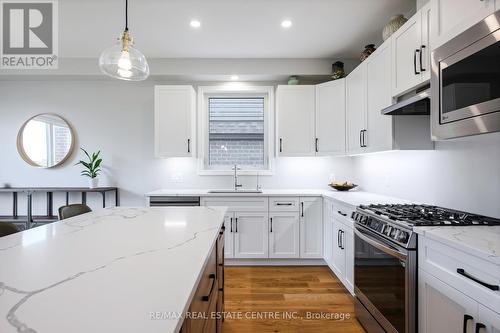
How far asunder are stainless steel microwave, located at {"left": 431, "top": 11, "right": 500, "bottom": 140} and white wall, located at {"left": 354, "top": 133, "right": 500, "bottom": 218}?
0.16 metres

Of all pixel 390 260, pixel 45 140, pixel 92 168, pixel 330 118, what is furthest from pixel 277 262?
pixel 45 140

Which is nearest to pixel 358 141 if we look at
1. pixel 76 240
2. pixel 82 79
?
pixel 76 240

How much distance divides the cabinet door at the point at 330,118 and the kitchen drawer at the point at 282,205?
75 cm

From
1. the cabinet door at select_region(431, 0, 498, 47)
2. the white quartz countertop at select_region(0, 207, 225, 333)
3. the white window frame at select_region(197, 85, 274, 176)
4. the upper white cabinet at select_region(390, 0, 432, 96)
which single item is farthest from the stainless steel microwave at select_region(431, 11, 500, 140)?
the white window frame at select_region(197, 85, 274, 176)

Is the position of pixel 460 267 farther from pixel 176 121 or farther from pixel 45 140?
pixel 45 140

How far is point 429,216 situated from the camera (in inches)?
66.1

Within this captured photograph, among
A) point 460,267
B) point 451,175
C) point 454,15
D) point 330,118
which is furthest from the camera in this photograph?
point 330,118

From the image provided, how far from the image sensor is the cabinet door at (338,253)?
8.55 feet

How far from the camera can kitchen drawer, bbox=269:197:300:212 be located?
3.25 meters

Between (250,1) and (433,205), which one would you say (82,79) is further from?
(433,205)

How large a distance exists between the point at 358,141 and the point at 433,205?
0.97m

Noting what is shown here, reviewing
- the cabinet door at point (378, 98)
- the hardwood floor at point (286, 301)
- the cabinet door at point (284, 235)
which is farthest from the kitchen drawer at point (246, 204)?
the cabinet door at point (378, 98)

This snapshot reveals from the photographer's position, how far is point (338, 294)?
2.58 m

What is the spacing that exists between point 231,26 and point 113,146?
2439 millimetres
